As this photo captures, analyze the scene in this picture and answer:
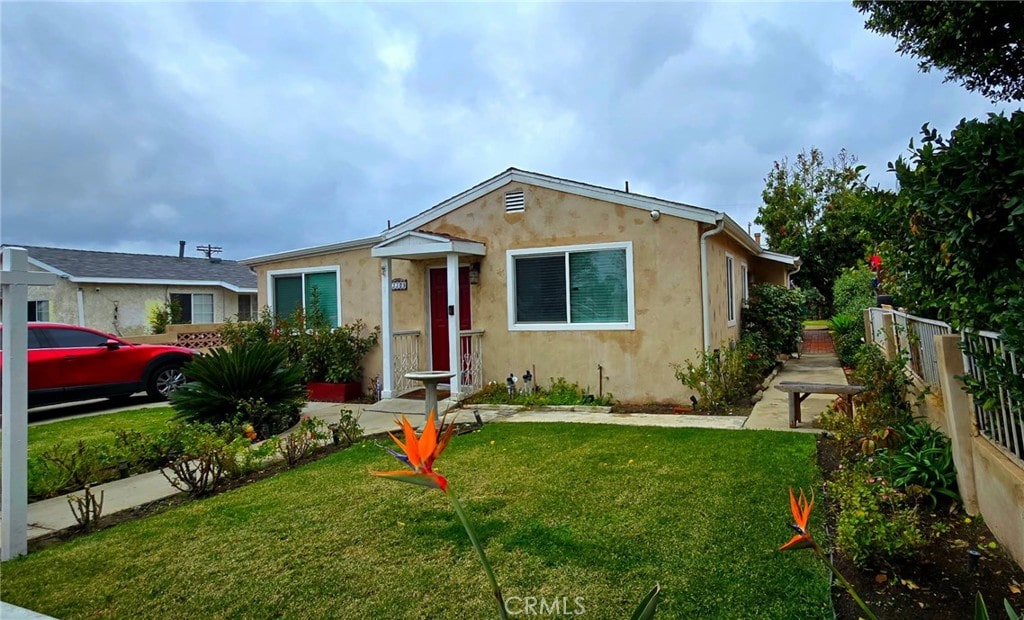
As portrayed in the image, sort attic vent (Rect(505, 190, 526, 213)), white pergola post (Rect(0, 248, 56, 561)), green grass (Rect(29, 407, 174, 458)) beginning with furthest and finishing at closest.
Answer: attic vent (Rect(505, 190, 526, 213)) → green grass (Rect(29, 407, 174, 458)) → white pergola post (Rect(0, 248, 56, 561))

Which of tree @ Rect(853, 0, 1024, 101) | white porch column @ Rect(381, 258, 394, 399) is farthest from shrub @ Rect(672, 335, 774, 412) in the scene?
white porch column @ Rect(381, 258, 394, 399)

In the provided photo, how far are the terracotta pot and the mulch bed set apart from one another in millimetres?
8561

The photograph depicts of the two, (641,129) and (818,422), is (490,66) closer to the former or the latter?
(641,129)

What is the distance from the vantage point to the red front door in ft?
33.6

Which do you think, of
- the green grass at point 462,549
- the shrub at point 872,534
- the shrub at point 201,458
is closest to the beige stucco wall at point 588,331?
the green grass at point 462,549

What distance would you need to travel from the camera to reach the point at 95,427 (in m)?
8.42

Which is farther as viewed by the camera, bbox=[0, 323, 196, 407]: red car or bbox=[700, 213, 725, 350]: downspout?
bbox=[0, 323, 196, 407]: red car

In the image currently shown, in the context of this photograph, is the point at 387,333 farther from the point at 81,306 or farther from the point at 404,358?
the point at 81,306

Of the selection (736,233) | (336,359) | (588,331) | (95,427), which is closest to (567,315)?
(588,331)

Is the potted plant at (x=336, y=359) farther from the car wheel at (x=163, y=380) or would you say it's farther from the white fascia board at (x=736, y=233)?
the white fascia board at (x=736, y=233)

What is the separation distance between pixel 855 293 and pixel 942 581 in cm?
1681

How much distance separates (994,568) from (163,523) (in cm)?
550

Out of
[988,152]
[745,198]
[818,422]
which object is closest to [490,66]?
[818,422]

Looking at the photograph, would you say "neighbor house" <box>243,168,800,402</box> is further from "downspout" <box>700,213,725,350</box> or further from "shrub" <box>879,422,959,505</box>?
"shrub" <box>879,422,959,505</box>
